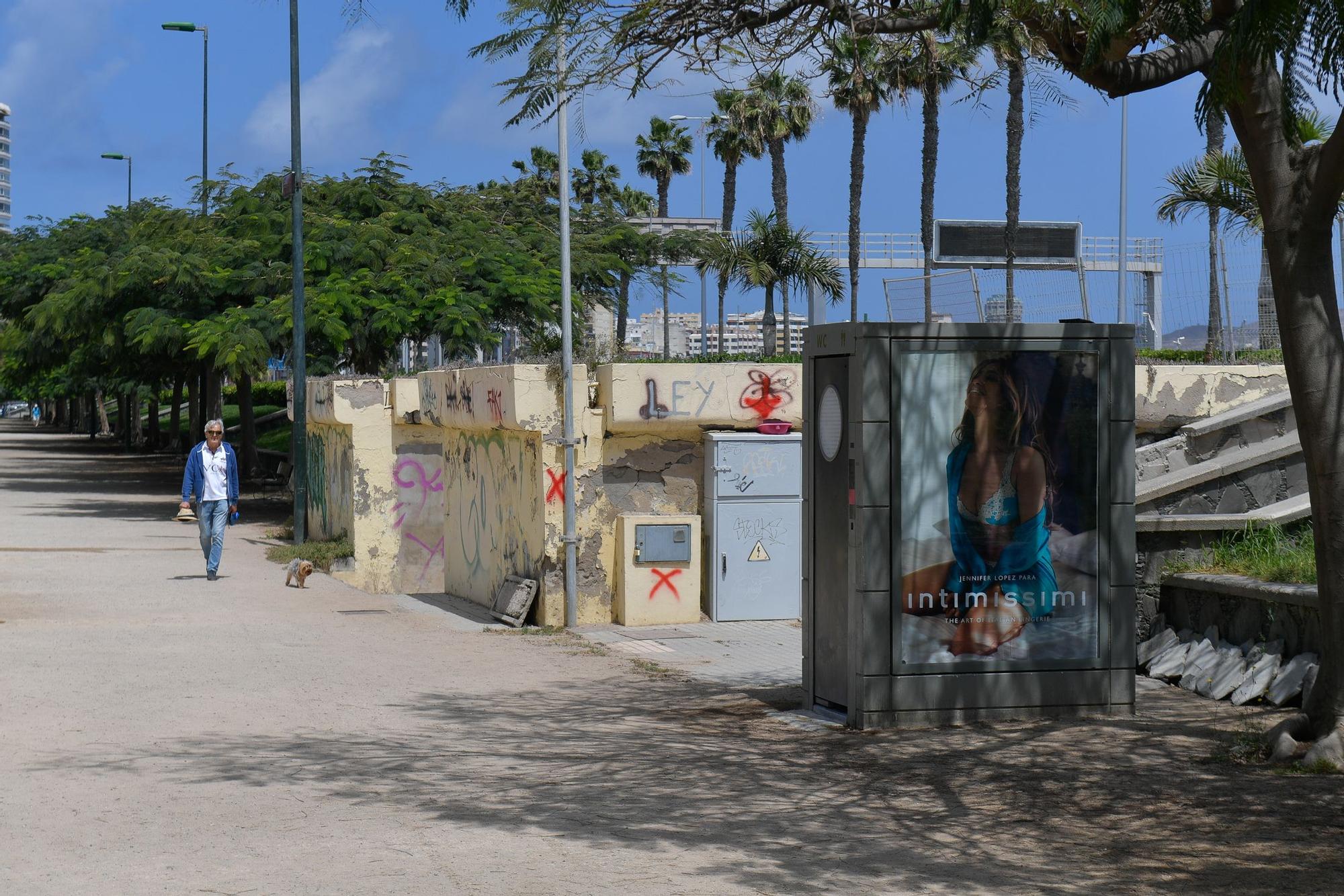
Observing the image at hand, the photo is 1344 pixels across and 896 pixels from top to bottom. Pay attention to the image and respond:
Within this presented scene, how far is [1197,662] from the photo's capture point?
9.62 meters

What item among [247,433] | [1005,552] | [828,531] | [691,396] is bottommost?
[1005,552]

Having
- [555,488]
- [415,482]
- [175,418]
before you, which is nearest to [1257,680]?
[555,488]

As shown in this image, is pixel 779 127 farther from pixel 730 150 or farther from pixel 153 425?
pixel 153 425

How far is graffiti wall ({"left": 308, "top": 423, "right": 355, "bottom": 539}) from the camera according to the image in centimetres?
2000

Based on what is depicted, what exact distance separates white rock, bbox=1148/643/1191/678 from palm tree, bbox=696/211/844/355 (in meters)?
33.7

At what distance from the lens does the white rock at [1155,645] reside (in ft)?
33.1

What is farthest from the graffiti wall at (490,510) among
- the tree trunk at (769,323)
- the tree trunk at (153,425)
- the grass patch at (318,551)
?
the tree trunk at (153,425)

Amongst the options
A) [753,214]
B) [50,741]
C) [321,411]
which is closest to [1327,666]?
[50,741]

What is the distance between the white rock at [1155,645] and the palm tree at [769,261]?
3348cm

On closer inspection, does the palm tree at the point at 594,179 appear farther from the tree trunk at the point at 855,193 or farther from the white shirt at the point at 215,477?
the white shirt at the point at 215,477

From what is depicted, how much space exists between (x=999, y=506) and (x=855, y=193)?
3978 cm

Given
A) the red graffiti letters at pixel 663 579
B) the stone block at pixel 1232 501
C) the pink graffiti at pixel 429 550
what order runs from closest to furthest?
the stone block at pixel 1232 501
the red graffiti letters at pixel 663 579
the pink graffiti at pixel 429 550

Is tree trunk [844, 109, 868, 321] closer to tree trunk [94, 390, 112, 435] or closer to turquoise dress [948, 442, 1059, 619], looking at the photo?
turquoise dress [948, 442, 1059, 619]

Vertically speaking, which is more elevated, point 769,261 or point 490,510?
point 769,261
